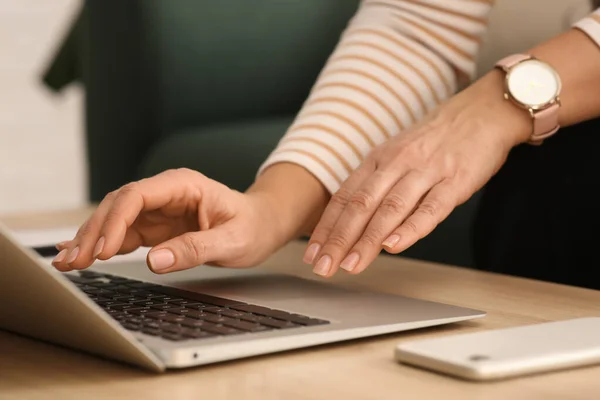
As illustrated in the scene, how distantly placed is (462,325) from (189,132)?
3.46ft

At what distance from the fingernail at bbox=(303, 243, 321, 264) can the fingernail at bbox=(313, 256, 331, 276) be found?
17 millimetres

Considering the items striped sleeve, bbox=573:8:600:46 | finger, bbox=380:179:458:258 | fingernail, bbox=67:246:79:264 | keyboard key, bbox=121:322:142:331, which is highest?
striped sleeve, bbox=573:8:600:46

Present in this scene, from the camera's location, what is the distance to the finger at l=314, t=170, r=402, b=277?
27.5 inches

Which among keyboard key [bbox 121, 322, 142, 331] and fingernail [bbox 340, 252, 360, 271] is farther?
fingernail [bbox 340, 252, 360, 271]

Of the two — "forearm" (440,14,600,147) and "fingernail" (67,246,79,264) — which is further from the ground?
"forearm" (440,14,600,147)

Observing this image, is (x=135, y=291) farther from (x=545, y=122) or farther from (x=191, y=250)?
(x=545, y=122)

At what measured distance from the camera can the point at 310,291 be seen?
27.4 inches

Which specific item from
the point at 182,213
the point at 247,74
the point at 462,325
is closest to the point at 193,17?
the point at 247,74

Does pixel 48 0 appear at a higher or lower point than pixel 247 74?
higher

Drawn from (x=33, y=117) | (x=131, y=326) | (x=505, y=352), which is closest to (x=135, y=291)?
(x=131, y=326)

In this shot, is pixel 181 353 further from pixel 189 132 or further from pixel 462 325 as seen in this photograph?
pixel 189 132

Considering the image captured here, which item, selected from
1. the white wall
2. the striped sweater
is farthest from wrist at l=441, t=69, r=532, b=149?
the white wall

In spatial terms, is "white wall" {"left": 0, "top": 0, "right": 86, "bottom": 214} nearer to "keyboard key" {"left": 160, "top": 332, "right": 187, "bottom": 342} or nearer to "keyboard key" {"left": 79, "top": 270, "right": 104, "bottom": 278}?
"keyboard key" {"left": 79, "top": 270, "right": 104, "bottom": 278}

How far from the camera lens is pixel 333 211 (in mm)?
→ 748
